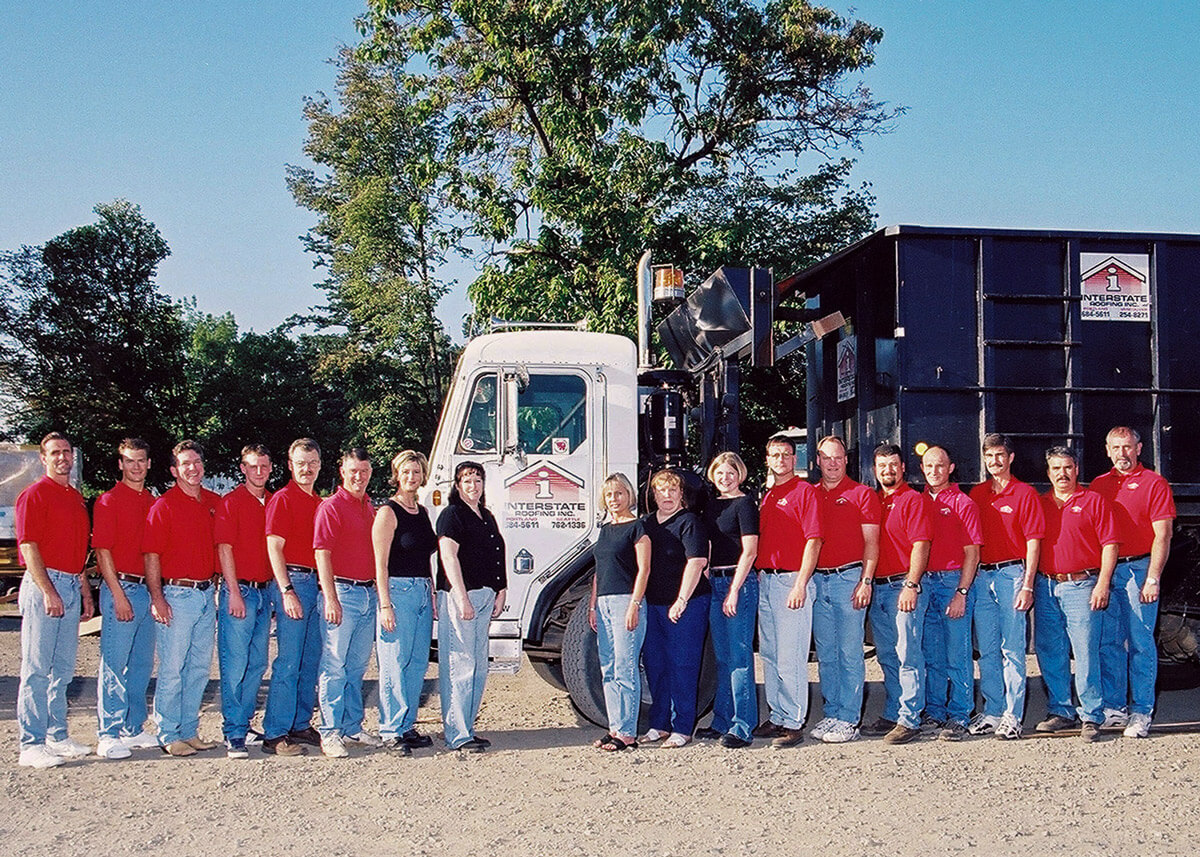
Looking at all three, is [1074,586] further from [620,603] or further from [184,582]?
[184,582]

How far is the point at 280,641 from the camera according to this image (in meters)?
6.59

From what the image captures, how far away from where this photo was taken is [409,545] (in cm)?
665

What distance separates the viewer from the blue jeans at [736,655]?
685 centimetres

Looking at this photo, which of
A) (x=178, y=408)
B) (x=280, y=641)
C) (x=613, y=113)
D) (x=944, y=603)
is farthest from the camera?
(x=178, y=408)

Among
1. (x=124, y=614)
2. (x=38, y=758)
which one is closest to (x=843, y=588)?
(x=124, y=614)

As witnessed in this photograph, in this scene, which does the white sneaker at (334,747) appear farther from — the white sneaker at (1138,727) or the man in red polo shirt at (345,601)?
the white sneaker at (1138,727)

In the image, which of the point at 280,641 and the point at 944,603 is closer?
the point at 280,641

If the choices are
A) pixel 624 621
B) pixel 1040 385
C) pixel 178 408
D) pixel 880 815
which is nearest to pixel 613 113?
pixel 1040 385

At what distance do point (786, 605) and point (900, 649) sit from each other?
29.7 inches

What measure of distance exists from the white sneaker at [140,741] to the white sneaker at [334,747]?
3.22 feet

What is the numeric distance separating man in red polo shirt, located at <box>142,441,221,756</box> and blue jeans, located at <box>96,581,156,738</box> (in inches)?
4.9

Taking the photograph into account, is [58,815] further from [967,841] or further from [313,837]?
[967,841]

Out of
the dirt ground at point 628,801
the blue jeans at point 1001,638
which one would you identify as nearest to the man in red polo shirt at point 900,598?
the dirt ground at point 628,801

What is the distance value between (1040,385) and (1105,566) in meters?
1.26
